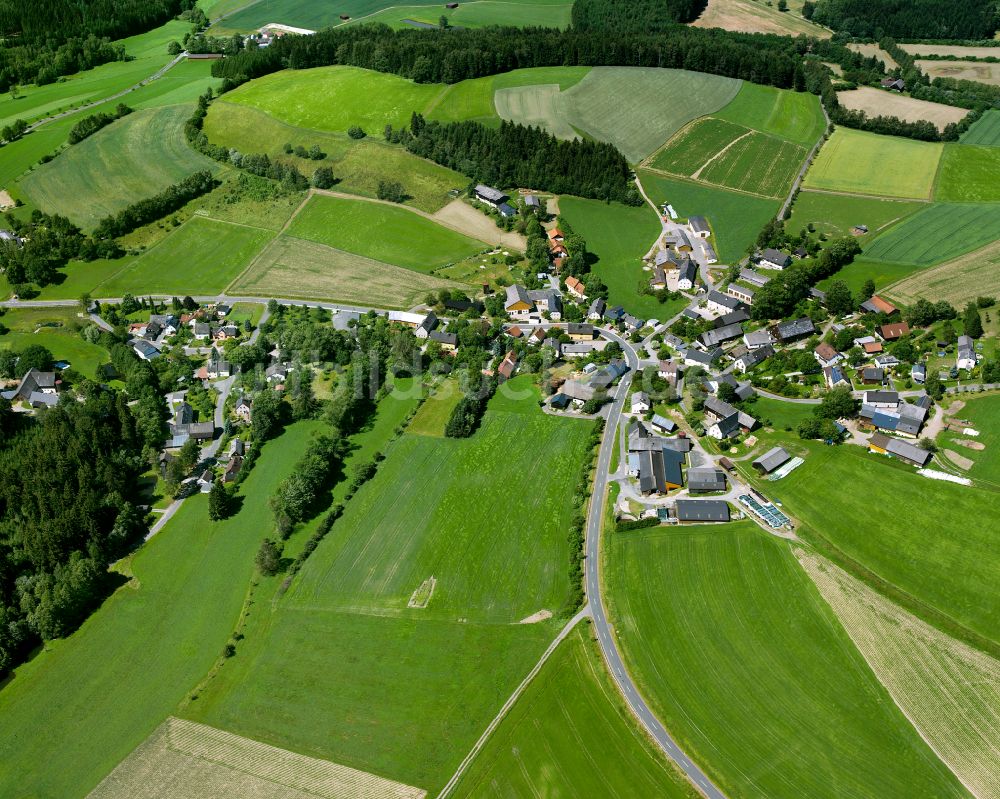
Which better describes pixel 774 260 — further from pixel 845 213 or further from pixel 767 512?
pixel 767 512

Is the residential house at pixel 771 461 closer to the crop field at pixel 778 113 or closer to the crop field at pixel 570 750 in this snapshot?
the crop field at pixel 570 750

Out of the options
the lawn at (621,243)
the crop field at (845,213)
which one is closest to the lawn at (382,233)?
the lawn at (621,243)

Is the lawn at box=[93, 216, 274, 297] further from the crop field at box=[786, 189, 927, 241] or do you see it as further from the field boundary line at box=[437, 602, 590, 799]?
the crop field at box=[786, 189, 927, 241]

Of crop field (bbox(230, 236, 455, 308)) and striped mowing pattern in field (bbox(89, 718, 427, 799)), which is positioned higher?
crop field (bbox(230, 236, 455, 308))

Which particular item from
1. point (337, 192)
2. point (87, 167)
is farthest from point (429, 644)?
point (87, 167)

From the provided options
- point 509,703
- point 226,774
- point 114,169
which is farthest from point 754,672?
point 114,169

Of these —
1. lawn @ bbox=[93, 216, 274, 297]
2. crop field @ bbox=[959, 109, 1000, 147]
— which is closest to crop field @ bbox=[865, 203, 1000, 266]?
crop field @ bbox=[959, 109, 1000, 147]
